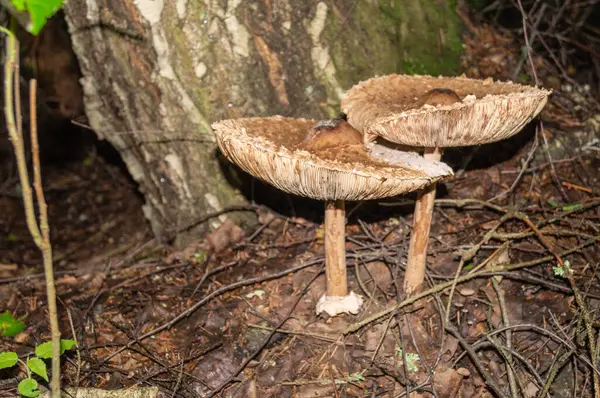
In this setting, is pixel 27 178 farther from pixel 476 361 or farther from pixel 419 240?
pixel 476 361

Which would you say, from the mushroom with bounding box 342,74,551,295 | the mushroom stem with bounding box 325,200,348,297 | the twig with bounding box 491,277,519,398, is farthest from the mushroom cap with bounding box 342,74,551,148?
the twig with bounding box 491,277,519,398

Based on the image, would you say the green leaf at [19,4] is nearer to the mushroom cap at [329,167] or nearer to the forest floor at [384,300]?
the mushroom cap at [329,167]

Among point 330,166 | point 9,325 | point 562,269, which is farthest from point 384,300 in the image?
point 9,325

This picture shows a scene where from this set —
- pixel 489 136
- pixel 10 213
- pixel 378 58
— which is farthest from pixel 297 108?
pixel 10 213

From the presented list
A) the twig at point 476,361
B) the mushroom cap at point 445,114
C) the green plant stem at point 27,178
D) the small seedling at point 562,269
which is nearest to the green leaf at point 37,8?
the green plant stem at point 27,178

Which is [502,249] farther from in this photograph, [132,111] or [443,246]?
[132,111]
